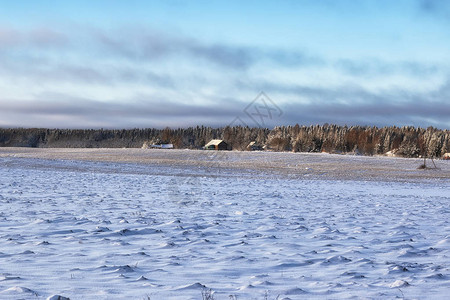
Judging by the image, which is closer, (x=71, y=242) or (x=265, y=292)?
(x=265, y=292)

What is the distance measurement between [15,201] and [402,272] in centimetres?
1158

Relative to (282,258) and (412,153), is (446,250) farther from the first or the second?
(412,153)

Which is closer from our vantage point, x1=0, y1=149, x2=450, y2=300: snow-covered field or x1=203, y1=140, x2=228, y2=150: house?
x1=0, y1=149, x2=450, y2=300: snow-covered field

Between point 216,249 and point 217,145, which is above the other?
point 217,145

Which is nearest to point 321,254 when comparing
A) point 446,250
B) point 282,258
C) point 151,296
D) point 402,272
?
point 282,258

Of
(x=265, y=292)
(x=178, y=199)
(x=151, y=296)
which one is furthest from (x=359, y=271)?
(x=178, y=199)

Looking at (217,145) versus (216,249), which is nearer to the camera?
(216,249)

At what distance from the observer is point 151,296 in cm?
607

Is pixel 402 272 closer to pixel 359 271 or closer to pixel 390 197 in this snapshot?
pixel 359 271

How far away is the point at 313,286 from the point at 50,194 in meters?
12.6

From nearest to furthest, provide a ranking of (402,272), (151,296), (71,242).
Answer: (151,296)
(402,272)
(71,242)

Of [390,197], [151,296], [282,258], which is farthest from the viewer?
[390,197]

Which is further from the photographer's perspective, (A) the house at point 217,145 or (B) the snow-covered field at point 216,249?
(A) the house at point 217,145

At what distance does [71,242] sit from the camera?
917 centimetres
